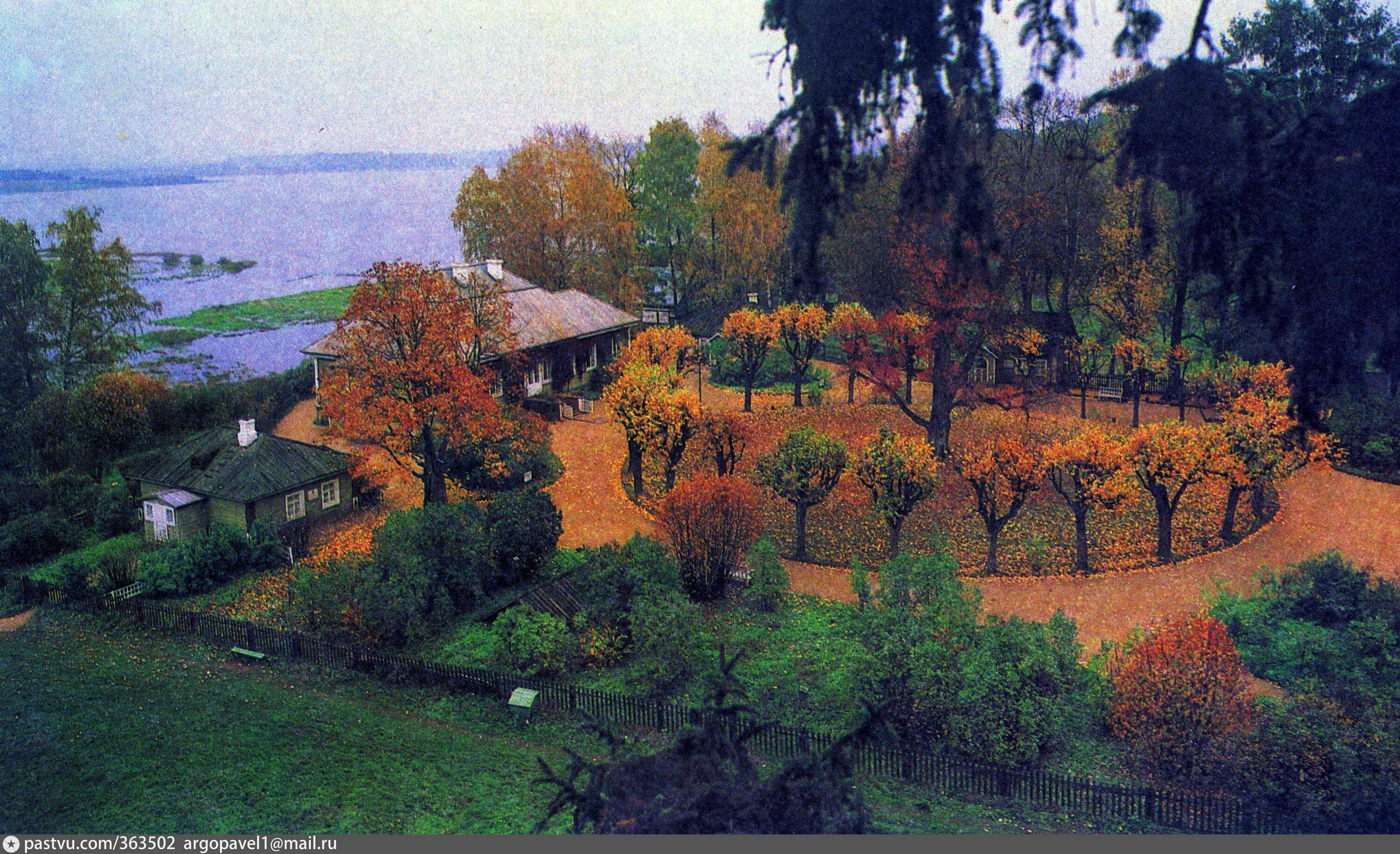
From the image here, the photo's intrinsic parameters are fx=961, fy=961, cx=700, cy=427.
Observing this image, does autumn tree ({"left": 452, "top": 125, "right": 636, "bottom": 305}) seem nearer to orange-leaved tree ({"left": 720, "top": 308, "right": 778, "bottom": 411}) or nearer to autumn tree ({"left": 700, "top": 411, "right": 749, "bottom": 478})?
orange-leaved tree ({"left": 720, "top": 308, "right": 778, "bottom": 411})

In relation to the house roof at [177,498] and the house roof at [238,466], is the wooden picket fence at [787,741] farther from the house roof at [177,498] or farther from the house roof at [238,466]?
the house roof at [238,466]

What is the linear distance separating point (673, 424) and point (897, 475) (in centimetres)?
615

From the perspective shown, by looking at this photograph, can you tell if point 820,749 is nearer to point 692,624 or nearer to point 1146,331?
point 692,624

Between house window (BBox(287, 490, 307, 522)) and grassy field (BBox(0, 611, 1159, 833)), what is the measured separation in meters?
5.96

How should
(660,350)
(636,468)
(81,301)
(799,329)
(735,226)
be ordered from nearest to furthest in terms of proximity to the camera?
1. (636,468)
2. (660,350)
3. (81,301)
4. (799,329)
5. (735,226)

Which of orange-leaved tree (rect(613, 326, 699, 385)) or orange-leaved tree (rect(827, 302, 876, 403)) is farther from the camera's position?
orange-leaved tree (rect(613, 326, 699, 385))

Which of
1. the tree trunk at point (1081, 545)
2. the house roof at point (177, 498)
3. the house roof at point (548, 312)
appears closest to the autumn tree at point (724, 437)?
the tree trunk at point (1081, 545)

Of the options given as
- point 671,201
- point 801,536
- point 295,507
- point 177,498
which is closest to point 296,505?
point 295,507

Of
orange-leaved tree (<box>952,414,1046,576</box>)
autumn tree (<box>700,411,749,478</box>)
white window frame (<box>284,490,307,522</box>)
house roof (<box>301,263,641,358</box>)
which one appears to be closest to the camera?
orange-leaved tree (<box>952,414,1046,576</box>)

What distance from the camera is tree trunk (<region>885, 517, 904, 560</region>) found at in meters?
20.3

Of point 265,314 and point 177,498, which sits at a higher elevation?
point 265,314

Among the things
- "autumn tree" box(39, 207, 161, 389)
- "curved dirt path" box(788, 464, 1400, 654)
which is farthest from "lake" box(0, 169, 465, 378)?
"curved dirt path" box(788, 464, 1400, 654)

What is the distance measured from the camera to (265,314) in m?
50.9

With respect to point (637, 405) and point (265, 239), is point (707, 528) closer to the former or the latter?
point (637, 405)
